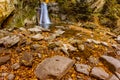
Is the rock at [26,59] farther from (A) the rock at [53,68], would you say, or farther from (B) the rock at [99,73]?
(B) the rock at [99,73]

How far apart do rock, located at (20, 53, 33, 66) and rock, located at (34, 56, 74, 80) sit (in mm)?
264

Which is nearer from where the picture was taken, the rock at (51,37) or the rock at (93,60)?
the rock at (93,60)

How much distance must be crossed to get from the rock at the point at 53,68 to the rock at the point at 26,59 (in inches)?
10.4

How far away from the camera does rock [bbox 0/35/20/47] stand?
494 centimetres

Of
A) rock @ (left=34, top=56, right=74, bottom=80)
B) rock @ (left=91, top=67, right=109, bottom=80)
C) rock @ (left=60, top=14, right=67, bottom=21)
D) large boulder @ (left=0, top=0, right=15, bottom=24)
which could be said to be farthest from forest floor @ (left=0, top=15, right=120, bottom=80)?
rock @ (left=60, top=14, right=67, bottom=21)

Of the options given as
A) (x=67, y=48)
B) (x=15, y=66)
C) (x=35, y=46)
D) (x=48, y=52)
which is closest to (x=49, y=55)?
(x=48, y=52)

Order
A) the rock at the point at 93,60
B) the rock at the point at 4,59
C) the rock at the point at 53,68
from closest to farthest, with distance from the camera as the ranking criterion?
the rock at the point at 53,68
the rock at the point at 4,59
the rock at the point at 93,60

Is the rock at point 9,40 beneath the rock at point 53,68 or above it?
above

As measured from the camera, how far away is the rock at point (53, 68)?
3.83m

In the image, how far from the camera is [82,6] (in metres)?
9.98

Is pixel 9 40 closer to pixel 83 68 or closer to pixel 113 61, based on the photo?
pixel 83 68

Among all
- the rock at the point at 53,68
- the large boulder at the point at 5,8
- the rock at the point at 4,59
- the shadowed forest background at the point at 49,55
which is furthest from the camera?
the large boulder at the point at 5,8

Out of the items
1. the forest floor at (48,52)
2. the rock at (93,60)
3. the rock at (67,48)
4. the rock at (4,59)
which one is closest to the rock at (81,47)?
the forest floor at (48,52)

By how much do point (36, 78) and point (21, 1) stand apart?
4790 millimetres
